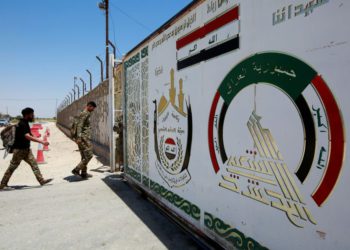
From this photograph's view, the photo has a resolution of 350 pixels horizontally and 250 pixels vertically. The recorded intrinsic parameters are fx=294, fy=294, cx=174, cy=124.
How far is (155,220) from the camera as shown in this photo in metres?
4.39

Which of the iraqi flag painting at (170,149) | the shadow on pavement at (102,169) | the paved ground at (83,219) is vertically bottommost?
the paved ground at (83,219)

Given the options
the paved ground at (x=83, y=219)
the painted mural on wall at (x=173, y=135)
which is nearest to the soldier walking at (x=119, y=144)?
the paved ground at (x=83, y=219)

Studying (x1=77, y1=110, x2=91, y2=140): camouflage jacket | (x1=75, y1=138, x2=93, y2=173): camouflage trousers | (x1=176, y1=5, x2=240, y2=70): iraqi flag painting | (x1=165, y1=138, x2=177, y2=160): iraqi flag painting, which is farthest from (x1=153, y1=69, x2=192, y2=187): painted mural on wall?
(x1=77, y1=110, x2=91, y2=140): camouflage jacket

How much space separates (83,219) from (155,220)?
112 centimetres

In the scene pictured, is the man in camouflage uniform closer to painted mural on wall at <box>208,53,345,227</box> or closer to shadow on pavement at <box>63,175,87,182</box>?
shadow on pavement at <box>63,175,87,182</box>

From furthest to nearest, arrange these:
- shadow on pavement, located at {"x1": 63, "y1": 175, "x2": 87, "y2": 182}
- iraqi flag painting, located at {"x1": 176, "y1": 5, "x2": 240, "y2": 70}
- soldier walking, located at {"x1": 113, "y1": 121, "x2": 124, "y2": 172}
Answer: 1. soldier walking, located at {"x1": 113, "y1": 121, "x2": 124, "y2": 172}
2. shadow on pavement, located at {"x1": 63, "y1": 175, "x2": 87, "y2": 182}
3. iraqi flag painting, located at {"x1": 176, "y1": 5, "x2": 240, "y2": 70}

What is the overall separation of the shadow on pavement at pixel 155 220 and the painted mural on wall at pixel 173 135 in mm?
574

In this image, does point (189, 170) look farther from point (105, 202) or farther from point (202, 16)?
point (105, 202)

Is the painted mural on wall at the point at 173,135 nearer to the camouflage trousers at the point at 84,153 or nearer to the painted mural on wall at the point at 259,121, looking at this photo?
the painted mural on wall at the point at 259,121

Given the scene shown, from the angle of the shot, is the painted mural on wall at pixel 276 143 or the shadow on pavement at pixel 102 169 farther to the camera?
the shadow on pavement at pixel 102 169

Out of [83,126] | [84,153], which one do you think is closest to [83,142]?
[84,153]

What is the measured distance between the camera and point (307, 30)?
2.09 metres

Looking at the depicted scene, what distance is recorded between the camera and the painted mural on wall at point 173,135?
154 inches

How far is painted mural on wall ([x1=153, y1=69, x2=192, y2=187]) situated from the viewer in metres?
3.90
